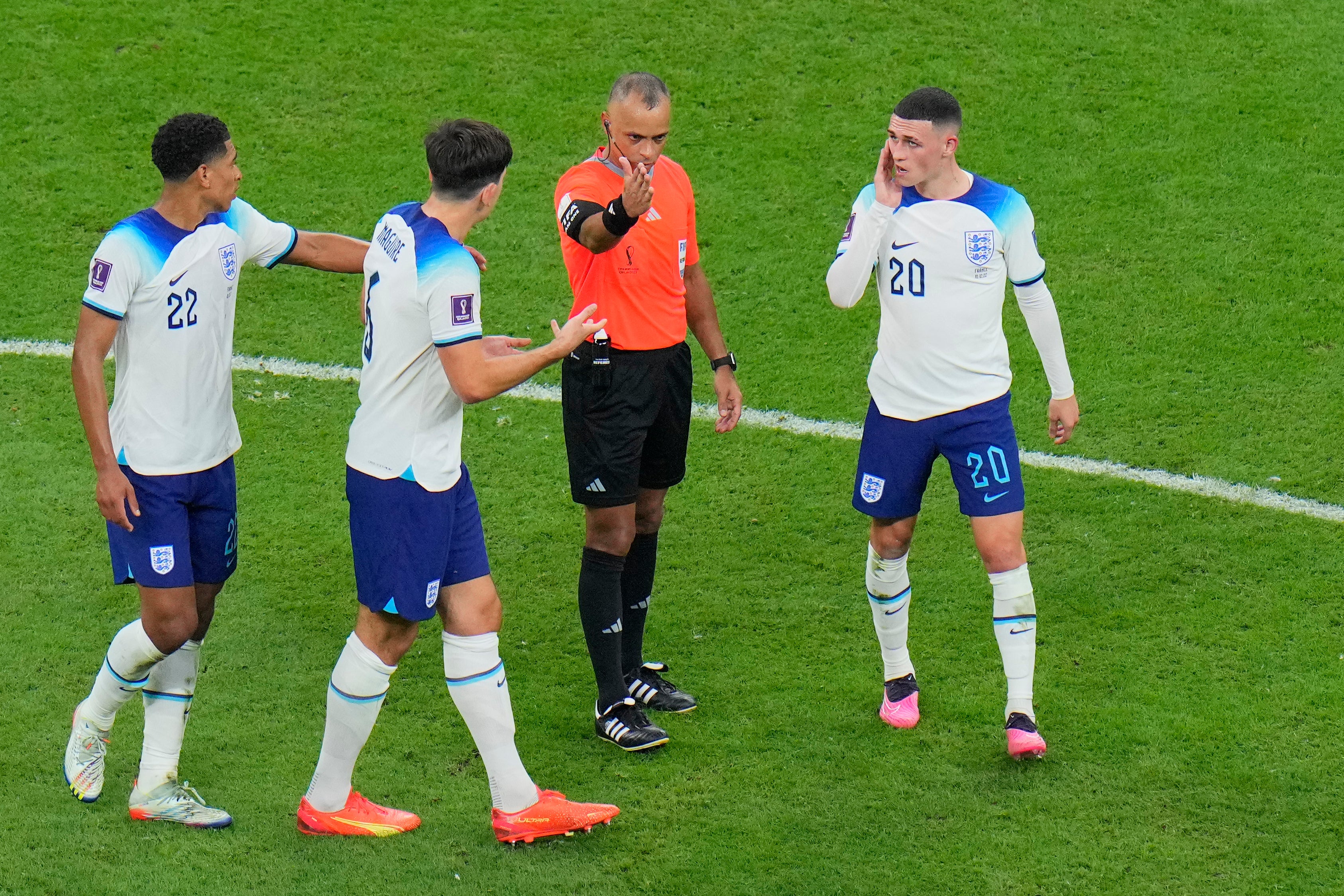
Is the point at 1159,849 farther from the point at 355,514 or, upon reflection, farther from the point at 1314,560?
the point at 355,514

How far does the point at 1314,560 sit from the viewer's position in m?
6.20

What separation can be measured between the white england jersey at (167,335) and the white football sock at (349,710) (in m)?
0.78

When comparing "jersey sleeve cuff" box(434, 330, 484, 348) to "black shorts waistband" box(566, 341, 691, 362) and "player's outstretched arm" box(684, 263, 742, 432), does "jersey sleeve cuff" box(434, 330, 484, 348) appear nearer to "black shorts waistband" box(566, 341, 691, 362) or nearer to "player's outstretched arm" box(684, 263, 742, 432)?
"black shorts waistband" box(566, 341, 691, 362)

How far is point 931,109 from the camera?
486 cm

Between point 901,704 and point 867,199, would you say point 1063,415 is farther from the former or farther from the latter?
point 901,704

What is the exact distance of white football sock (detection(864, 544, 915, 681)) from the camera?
5.30 meters

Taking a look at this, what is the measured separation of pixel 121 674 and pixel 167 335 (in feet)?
3.51

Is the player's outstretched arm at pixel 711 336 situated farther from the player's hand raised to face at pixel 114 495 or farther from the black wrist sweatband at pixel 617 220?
the player's hand raised to face at pixel 114 495

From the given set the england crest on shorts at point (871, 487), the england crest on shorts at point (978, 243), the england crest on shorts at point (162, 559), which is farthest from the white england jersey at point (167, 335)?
the england crest on shorts at point (978, 243)

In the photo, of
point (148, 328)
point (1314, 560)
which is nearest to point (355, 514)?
point (148, 328)

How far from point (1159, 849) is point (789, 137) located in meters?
5.79

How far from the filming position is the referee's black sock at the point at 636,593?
549 cm

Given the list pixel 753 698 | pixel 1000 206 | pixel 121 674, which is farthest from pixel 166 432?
pixel 1000 206

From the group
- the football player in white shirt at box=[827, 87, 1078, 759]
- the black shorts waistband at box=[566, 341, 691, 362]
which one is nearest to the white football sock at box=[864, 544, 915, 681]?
the football player in white shirt at box=[827, 87, 1078, 759]
